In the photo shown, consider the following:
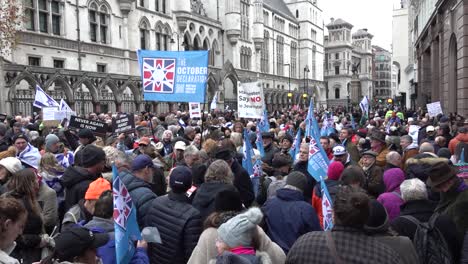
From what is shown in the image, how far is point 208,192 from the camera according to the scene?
4.80 metres

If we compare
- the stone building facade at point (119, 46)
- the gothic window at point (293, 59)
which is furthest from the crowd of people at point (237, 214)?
the gothic window at point (293, 59)

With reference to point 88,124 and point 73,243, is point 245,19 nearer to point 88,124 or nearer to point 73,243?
point 88,124

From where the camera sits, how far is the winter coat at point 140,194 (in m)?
4.79

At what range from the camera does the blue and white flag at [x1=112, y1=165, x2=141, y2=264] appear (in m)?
3.39

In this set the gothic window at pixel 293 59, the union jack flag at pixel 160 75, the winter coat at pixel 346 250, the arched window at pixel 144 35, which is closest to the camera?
the winter coat at pixel 346 250

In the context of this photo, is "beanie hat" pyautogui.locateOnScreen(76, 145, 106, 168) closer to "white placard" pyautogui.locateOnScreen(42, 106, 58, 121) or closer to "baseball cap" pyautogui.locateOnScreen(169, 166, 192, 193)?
"baseball cap" pyautogui.locateOnScreen(169, 166, 192, 193)

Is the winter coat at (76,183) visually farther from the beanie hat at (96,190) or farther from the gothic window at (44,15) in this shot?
the gothic window at (44,15)

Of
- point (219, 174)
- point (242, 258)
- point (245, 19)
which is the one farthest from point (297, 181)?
point (245, 19)

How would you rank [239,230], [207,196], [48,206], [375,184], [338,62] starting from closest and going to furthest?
[239,230] → [207,196] → [48,206] → [375,184] → [338,62]

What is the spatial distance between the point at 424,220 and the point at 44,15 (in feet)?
98.1

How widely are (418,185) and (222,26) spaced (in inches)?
2022

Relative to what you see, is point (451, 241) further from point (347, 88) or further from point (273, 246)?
point (347, 88)

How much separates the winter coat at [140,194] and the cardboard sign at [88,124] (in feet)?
16.0

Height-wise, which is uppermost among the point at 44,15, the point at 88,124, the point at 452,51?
the point at 44,15
